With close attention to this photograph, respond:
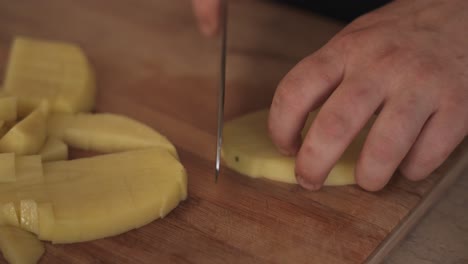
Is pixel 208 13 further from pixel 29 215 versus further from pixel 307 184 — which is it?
pixel 29 215

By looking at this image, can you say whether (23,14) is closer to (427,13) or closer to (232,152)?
(232,152)

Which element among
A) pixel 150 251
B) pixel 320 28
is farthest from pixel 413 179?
pixel 320 28

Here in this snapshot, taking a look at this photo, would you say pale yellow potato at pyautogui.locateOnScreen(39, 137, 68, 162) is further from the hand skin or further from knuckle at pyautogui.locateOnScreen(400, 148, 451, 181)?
knuckle at pyautogui.locateOnScreen(400, 148, 451, 181)

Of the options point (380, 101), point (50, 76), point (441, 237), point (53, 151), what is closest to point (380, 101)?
point (380, 101)

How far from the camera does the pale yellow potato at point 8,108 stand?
4.92 feet

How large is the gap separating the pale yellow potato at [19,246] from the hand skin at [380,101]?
52 cm

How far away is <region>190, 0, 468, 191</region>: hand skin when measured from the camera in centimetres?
138

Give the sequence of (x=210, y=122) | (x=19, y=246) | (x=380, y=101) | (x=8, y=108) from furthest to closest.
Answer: (x=210, y=122) → (x=8, y=108) → (x=380, y=101) → (x=19, y=246)

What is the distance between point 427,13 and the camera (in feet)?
5.10

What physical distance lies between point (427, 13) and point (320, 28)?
57 centimetres

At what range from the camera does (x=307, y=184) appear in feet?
4.82

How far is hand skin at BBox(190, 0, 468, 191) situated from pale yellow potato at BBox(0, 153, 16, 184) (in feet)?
1.71

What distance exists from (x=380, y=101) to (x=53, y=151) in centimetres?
68

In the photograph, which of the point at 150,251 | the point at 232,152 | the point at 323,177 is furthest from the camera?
the point at 232,152
